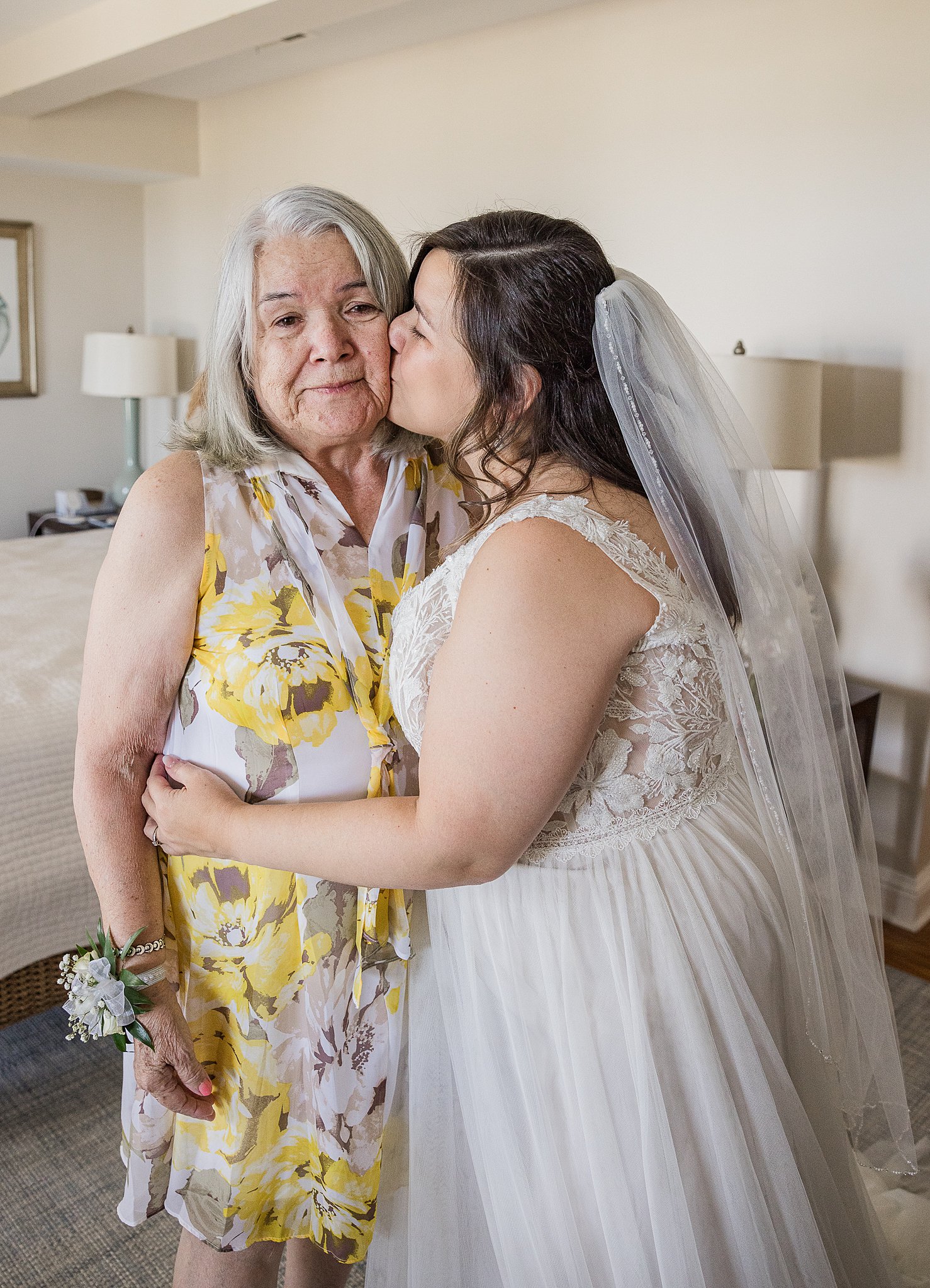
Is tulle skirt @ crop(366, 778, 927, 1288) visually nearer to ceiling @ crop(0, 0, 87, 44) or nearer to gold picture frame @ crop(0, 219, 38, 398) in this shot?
ceiling @ crop(0, 0, 87, 44)

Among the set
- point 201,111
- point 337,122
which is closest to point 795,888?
point 337,122

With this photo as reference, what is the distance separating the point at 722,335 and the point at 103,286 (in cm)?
370

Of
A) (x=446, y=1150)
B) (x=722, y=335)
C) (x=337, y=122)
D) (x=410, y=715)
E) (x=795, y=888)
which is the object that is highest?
(x=337, y=122)

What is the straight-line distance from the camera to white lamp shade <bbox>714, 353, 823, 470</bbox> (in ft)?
9.20

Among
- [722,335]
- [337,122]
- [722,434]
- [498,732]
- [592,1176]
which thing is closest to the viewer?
[498,732]

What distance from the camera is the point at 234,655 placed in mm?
1332

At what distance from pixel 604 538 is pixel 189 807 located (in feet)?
1.97

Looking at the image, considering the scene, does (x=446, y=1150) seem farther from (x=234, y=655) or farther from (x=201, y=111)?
(x=201, y=111)

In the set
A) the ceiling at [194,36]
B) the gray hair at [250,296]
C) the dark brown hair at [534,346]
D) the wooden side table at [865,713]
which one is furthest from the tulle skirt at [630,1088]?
the ceiling at [194,36]

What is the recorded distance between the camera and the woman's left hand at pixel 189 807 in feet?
4.27

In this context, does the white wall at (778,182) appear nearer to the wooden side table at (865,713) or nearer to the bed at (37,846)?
the wooden side table at (865,713)

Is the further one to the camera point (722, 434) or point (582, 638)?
point (722, 434)

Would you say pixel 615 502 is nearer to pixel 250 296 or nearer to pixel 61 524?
pixel 250 296

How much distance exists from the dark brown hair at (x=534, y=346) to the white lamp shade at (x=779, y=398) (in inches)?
65.2
